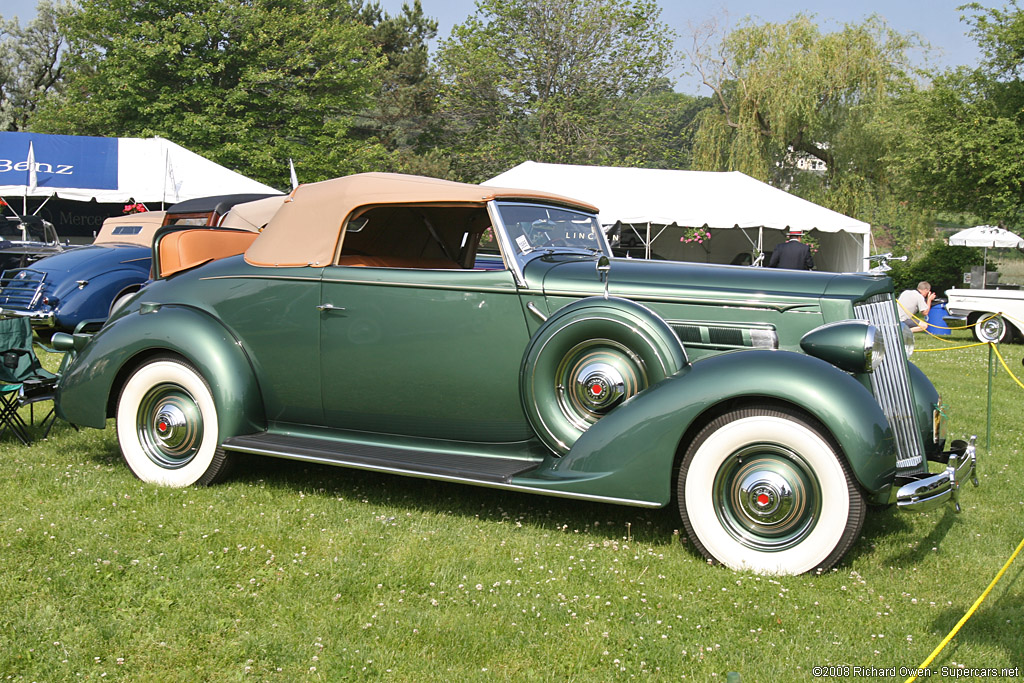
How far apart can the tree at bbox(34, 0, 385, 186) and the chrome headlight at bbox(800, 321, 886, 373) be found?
26627 mm

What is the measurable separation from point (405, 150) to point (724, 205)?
972 inches

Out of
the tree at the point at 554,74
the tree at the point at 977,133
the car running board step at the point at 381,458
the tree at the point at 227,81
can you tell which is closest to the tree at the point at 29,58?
the tree at the point at 227,81

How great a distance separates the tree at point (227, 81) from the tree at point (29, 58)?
21.3 feet

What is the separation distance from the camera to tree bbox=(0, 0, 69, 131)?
1415 inches

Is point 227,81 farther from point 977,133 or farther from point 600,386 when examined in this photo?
point 600,386

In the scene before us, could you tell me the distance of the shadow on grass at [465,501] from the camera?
439cm

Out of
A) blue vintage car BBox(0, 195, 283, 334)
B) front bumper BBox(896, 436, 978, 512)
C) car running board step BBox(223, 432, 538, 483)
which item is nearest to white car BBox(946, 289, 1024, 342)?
blue vintage car BBox(0, 195, 283, 334)

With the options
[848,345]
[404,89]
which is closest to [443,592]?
[848,345]

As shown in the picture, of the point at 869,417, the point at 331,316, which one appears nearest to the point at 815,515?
the point at 869,417

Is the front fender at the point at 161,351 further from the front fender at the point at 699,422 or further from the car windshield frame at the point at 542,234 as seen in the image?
the front fender at the point at 699,422

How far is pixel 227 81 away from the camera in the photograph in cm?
3000

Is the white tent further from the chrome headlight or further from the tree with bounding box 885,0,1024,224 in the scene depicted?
the chrome headlight

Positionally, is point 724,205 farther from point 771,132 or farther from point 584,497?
point 584,497

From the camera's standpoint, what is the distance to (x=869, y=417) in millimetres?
3457
